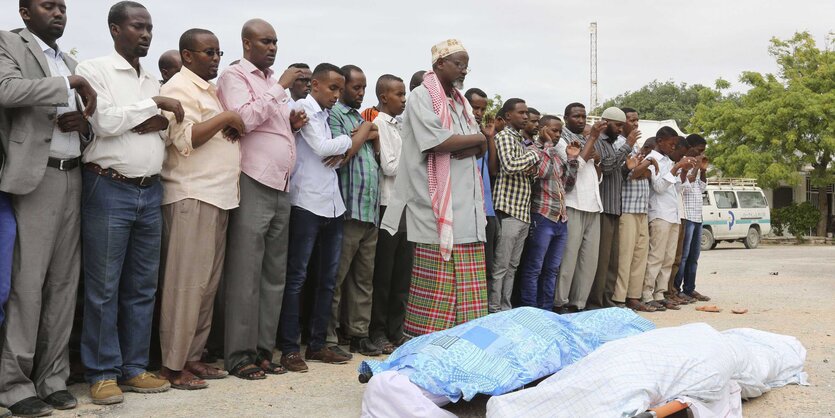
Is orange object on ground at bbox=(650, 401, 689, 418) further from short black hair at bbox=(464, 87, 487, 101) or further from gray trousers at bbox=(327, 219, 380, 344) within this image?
short black hair at bbox=(464, 87, 487, 101)

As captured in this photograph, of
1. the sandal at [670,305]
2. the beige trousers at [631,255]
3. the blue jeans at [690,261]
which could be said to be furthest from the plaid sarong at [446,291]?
the blue jeans at [690,261]

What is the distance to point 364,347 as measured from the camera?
19.3ft

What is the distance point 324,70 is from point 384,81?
826 millimetres

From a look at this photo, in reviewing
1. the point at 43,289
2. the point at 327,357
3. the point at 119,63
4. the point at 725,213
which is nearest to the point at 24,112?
the point at 119,63

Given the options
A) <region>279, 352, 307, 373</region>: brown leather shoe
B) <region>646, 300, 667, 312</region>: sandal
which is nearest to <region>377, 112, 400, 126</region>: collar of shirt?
<region>279, 352, 307, 373</region>: brown leather shoe

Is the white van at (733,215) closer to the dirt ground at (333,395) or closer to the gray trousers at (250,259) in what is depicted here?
the dirt ground at (333,395)

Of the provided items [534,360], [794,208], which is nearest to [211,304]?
[534,360]

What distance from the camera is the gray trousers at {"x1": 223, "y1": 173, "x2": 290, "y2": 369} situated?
489cm

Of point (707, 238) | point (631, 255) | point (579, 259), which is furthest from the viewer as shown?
point (707, 238)

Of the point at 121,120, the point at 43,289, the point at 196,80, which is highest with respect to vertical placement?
the point at 196,80

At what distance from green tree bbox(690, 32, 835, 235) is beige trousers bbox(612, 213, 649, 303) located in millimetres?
21309

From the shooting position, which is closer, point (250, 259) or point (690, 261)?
point (250, 259)

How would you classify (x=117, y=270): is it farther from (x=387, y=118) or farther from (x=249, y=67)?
(x=387, y=118)

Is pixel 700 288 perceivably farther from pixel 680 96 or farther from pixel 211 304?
pixel 680 96
